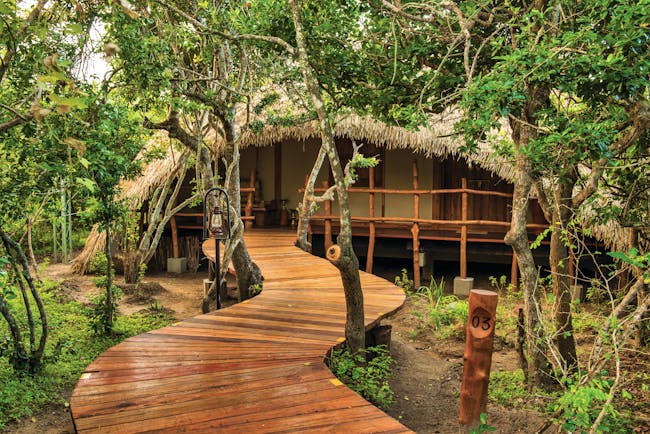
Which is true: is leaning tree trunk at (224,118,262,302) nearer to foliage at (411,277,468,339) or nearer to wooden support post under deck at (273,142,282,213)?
foliage at (411,277,468,339)

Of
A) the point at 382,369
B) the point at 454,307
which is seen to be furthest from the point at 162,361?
the point at 454,307

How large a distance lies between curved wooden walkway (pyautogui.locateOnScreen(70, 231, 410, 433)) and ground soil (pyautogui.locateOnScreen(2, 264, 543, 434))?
762 mm

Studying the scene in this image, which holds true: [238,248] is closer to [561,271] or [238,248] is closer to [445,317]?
[445,317]

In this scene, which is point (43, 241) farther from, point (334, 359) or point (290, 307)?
point (334, 359)

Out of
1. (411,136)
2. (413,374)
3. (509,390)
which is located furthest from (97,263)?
(509,390)

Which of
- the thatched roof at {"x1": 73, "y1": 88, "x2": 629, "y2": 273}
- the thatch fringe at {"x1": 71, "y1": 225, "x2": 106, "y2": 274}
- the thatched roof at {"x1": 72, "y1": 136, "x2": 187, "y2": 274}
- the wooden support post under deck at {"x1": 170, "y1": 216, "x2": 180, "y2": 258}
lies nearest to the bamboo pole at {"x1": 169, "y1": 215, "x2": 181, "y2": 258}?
the wooden support post under deck at {"x1": 170, "y1": 216, "x2": 180, "y2": 258}

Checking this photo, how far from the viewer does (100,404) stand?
2895 mm

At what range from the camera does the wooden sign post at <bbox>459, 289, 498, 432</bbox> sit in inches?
110

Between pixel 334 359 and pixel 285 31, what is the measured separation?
2.96 metres

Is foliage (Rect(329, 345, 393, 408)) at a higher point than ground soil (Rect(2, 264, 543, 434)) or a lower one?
higher

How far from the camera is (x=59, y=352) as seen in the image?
15.9 feet

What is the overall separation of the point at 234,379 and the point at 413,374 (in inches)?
101

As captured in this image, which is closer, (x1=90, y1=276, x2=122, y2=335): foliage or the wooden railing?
(x1=90, y1=276, x2=122, y2=335): foliage

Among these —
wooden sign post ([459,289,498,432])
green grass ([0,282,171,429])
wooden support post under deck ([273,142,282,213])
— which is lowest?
green grass ([0,282,171,429])
